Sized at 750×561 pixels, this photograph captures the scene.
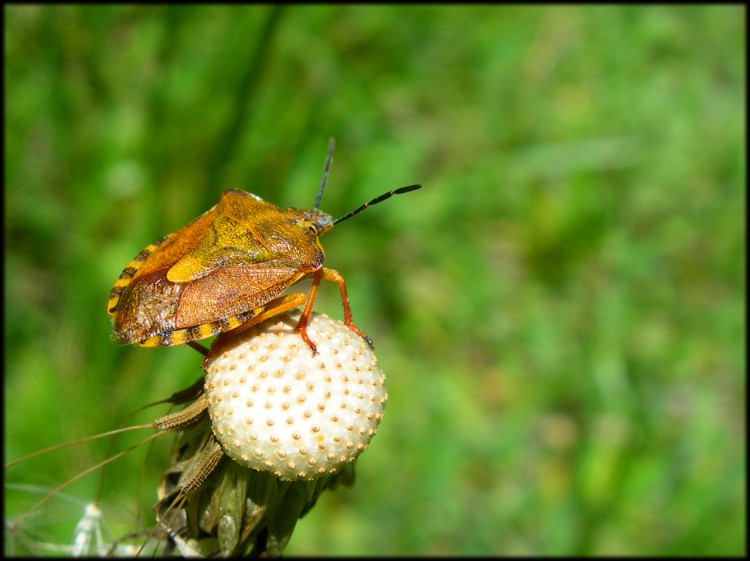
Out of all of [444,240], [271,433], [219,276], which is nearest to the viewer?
[271,433]

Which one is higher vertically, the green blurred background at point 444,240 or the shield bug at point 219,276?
the shield bug at point 219,276

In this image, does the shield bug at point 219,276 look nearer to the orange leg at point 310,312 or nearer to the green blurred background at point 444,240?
the orange leg at point 310,312

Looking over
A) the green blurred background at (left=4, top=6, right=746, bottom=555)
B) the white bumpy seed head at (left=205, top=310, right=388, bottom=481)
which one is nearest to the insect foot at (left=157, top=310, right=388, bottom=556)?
the white bumpy seed head at (left=205, top=310, right=388, bottom=481)

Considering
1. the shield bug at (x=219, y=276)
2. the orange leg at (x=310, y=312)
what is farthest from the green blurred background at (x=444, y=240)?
the orange leg at (x=310, y=312)

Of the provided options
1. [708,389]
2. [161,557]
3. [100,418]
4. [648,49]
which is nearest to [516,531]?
[708,389]

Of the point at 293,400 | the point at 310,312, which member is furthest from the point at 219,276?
the point at 293,400

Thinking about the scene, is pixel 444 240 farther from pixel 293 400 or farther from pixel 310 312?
pixel 293 400

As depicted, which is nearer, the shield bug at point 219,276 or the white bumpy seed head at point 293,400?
the white bumpy seed head at point 293,400
